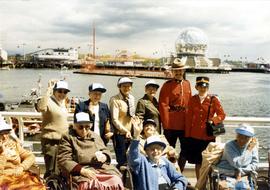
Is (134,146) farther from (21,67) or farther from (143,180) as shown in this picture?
(21,67)

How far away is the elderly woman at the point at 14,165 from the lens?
3756mm

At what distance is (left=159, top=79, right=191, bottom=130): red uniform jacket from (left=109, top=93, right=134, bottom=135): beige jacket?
48 cm

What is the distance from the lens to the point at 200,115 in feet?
16.6

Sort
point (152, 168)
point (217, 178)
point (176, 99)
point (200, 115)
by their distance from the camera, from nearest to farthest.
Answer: point (152, 168), point (217, 178), point (200, 115), point (176, 99)

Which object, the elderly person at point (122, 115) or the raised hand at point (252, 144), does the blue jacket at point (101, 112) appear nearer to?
the elderly person at point (122, 115)

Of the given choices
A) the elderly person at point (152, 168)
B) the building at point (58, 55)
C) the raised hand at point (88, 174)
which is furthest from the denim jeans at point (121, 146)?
the building at point (58, 55)

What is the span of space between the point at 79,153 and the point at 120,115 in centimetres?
111

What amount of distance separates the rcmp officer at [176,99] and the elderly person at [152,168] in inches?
44.1

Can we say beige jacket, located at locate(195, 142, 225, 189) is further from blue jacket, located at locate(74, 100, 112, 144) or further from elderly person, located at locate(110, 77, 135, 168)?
blue jacket, located at locate(74, 100, 112, 144)

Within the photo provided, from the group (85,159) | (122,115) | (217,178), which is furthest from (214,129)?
(85,159)

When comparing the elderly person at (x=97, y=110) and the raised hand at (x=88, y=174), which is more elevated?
the elderly person at (x=97, y=110)

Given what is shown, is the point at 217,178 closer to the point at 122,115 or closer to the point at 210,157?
the point at 210,157

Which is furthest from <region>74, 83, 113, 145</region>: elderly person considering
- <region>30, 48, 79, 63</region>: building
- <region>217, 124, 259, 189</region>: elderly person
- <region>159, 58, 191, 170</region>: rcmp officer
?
<region>30, 48, 79, 63</region>: building

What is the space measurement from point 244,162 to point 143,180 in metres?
1.18
